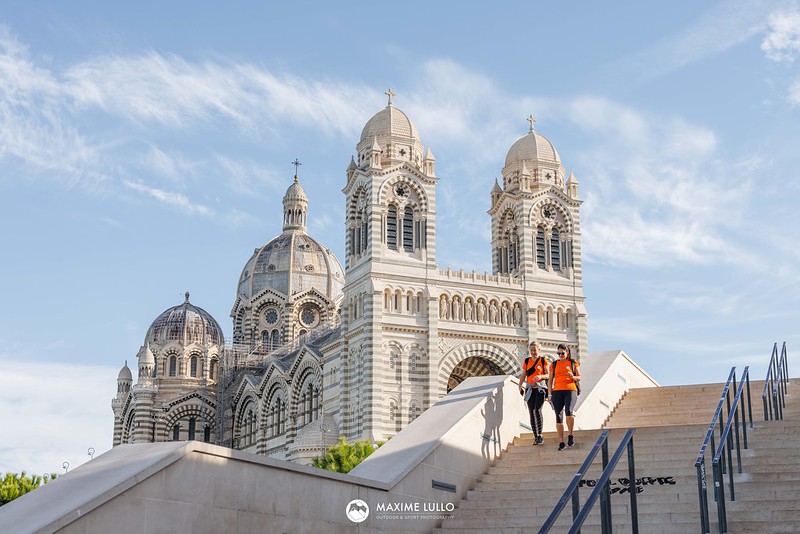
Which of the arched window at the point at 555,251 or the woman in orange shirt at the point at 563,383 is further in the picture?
the arched window at the point at 555,251

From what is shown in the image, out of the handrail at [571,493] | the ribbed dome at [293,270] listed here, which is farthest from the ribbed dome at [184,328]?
the handrail at [571,493]

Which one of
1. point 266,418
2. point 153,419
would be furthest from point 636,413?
point 153,419

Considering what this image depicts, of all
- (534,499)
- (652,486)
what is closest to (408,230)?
(534,499)

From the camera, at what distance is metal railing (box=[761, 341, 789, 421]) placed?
13.6m

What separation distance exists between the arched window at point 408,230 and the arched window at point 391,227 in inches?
17.5

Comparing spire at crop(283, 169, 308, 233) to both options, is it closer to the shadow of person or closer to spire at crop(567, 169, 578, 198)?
spire at crop(567, 169, 578, 198)

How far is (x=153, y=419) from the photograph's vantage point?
69062mm

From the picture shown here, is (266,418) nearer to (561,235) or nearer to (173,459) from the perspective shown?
(561,235)

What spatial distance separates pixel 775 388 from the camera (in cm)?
1444

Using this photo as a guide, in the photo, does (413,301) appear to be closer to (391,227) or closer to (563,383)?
(391,227)

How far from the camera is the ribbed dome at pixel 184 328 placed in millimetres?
72188

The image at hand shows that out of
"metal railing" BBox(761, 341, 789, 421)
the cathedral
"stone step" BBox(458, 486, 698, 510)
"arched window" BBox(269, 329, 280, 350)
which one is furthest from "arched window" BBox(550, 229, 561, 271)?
"stone step" BBox(458, 486, 698, 510)

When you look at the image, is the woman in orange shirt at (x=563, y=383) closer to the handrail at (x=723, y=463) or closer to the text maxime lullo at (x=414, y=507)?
the handrail at (x=723, y=463)

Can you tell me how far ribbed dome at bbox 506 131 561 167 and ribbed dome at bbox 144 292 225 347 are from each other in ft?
94.2
